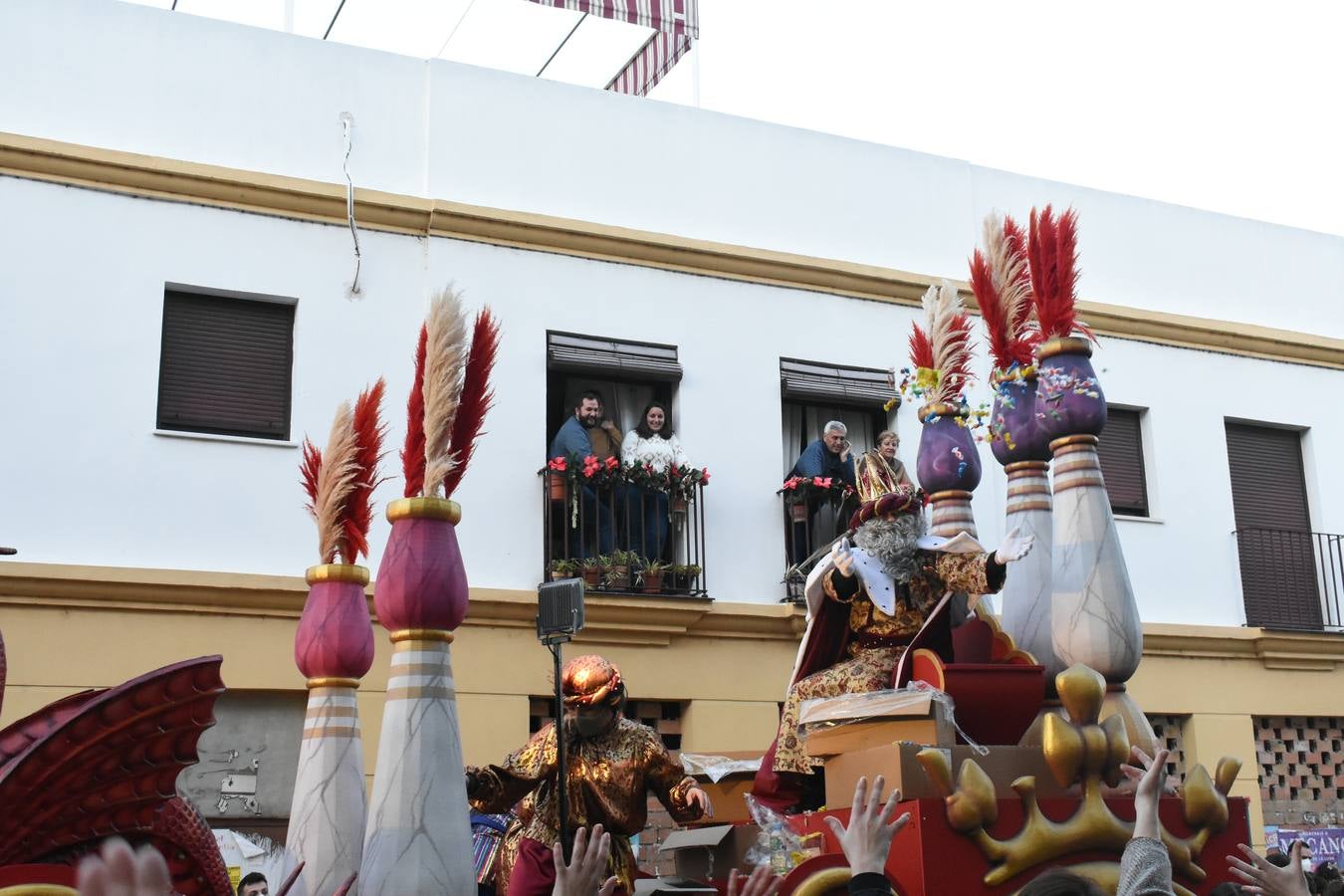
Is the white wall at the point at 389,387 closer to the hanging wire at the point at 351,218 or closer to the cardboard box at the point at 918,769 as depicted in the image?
the hanging wire at the point at 351,218

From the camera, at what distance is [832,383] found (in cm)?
1217

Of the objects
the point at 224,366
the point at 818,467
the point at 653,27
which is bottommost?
the point at 818,467

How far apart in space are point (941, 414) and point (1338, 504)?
837 cm

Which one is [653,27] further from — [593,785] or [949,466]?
[593,785]

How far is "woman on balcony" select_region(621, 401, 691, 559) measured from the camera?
444 inches

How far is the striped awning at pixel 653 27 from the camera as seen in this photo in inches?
496

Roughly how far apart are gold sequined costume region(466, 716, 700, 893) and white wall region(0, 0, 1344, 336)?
255 inches

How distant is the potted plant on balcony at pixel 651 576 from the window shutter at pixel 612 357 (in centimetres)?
149

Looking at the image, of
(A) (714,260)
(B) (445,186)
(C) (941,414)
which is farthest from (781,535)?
(C) (941,414)

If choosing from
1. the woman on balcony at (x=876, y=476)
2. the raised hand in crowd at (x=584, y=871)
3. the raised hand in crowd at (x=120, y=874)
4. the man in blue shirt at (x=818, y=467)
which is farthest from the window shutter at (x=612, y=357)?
the raised hand in crowd at (x=120, y=874)

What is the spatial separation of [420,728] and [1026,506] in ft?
9.15

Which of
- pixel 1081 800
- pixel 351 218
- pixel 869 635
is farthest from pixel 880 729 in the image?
pixel 351 218

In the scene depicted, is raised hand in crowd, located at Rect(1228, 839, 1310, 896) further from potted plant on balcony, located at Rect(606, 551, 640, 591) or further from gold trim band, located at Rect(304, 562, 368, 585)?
potted plant on balcony, located at Rect(606, 551, 640, 591)

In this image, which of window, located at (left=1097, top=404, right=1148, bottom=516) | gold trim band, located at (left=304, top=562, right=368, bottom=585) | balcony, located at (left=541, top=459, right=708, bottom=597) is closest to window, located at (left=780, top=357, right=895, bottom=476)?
balcony, located at (left=541, top=459, right=708, bottom=597)
